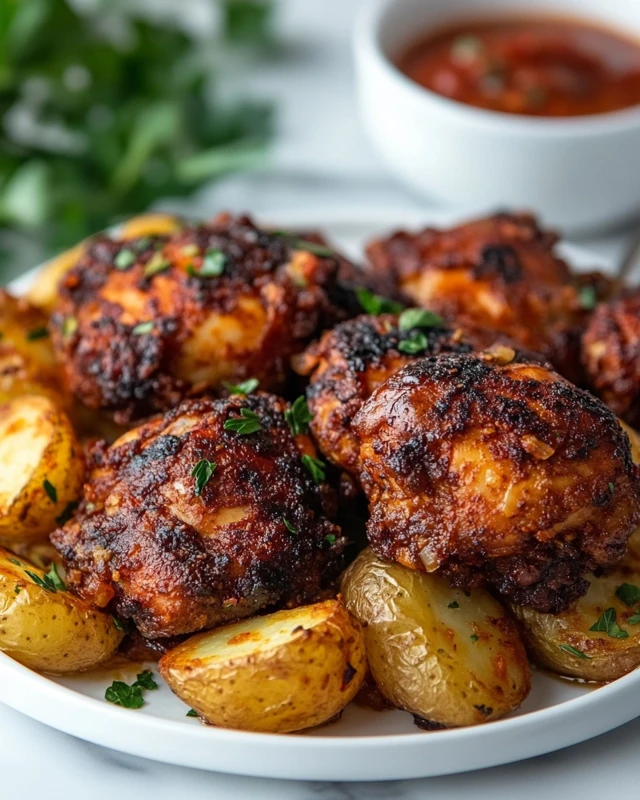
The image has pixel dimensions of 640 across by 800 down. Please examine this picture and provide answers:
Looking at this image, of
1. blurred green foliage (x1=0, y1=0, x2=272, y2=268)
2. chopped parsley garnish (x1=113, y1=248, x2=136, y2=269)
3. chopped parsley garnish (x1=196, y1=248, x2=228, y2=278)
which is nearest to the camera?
chopped parsley garnish (x1=196, y1=248, x2=228, y2=278)

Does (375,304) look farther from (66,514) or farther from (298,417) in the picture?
(66,514)

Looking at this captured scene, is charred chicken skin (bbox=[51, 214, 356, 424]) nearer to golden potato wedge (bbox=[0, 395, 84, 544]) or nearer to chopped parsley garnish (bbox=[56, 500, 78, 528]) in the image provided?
golden potato wedge (bbox=[0, 395, 84, 544])

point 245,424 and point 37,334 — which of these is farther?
point 37,334

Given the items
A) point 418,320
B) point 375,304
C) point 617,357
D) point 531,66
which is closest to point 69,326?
point 375,304

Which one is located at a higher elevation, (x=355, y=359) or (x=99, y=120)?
(x=355, y=359)

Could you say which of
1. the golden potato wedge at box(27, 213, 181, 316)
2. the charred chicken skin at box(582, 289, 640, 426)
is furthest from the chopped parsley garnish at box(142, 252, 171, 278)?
the charred chicken skin at box(582, 289, 640, 426)
